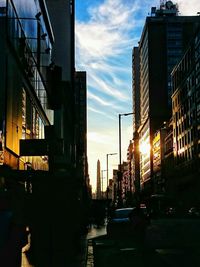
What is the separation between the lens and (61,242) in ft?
46.3

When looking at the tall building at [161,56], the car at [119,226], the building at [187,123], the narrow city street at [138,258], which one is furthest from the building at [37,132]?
the tall building at [161,56]


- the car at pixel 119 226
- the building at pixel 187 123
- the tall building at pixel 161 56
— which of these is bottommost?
the car at pixel 119 226

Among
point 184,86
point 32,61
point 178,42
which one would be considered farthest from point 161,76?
point 32,61

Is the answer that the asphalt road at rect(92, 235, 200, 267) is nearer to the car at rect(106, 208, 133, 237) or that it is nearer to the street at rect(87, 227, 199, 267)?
the street at rect(87, 227, 199, 267)

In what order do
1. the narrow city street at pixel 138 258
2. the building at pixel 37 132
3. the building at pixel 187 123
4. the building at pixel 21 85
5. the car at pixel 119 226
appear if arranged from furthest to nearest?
the building at pixel 187 123 → the car at pixel 119 226 → the building at pixel 21 85 → the narrow city street at pixel 138 258 → the building at pixel 37 132

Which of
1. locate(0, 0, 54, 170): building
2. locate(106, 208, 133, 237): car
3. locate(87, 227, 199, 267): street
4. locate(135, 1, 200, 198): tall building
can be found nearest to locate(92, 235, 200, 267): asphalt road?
locate(87, 227, 199, 267): street

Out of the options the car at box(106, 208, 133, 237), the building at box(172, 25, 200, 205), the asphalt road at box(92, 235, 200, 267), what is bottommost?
the asphalt road at box(92, 235, 200, 267)

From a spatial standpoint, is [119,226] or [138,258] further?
[119,226]

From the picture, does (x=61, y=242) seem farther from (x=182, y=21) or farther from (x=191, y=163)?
(x=182, y=21)

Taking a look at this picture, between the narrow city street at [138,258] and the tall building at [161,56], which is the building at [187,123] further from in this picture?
the narrow city street at [138,258]

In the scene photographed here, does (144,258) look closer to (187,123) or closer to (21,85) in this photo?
(21,85)

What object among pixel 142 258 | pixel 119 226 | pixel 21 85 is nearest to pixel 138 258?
pixel 142 258

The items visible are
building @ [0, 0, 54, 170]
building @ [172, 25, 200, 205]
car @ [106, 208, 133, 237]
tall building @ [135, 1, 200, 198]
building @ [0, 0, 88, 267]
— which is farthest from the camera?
tall building @ [135, 1, 200, 198]

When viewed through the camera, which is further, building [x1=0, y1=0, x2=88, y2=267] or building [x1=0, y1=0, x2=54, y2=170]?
building [x1=0, y1=0, x2=54, y2=170]
